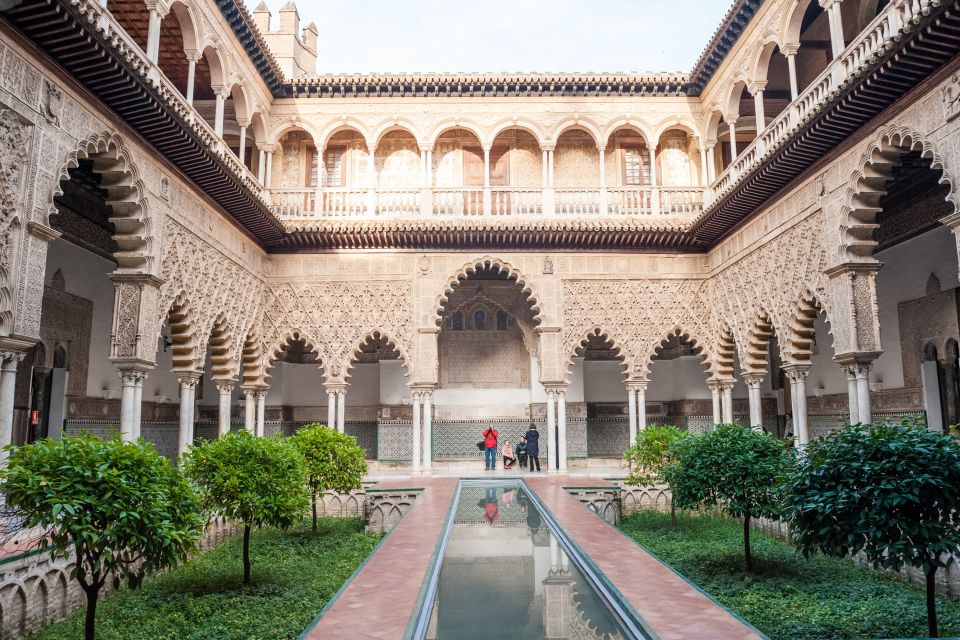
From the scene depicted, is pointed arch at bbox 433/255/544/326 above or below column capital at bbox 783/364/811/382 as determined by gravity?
above

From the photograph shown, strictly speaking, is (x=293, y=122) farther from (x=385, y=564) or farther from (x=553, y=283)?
(x=385, y=564)

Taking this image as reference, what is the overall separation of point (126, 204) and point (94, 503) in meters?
5.92

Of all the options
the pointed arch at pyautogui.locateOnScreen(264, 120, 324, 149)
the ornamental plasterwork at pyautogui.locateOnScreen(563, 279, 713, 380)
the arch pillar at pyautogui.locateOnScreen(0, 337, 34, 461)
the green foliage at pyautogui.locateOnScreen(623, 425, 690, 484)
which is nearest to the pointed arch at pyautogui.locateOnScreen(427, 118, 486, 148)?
the pointed arch at pyautogui.locateOnScreen(264, 120, 324, 149)

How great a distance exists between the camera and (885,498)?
14.4ft

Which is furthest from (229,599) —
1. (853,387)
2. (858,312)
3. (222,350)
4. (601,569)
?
(858,312)

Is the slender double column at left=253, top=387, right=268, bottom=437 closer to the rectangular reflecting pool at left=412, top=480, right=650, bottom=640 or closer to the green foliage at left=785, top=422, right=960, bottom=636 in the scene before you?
the rectangular reflecting pool at left=412, top=480, right=650, bottom=640

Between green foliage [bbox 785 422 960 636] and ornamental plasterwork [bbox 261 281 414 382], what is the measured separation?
33.9 ft

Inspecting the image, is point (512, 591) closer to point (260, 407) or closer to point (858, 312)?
point (858, 312)

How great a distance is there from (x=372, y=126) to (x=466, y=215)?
9.50ft

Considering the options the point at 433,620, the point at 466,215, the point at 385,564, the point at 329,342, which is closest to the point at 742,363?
the point at 466,215

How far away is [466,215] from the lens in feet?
48.4

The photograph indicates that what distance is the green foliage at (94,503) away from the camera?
13.8 feet

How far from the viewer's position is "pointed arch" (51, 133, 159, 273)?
27.9 feet

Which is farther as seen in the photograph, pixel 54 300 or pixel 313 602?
pixel 54 300
